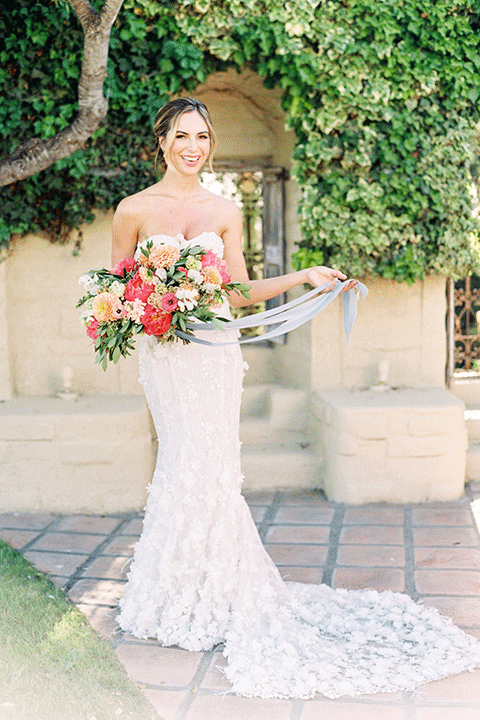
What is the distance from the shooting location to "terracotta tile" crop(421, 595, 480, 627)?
364 centimetres

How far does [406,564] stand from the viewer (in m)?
4.32

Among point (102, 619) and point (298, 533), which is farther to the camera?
point (298, 533)

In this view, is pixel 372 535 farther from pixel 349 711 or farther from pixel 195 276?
pixel 195 276

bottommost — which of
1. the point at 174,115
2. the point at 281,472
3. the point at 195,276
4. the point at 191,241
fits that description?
the point at 281,472

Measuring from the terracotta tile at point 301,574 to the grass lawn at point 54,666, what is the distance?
109 centimetres

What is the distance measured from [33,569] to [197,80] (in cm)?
335

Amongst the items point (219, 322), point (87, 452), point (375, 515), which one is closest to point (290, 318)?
point (219, 322)

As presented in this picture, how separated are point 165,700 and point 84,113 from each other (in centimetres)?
322

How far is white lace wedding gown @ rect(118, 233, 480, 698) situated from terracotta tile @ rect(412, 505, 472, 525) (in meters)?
1.30

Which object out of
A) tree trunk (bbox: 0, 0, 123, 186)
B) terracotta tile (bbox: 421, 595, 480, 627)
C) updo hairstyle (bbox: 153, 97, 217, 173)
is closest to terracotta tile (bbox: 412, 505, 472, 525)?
terracotta tile (bbox: 421, 595, 480, 627)

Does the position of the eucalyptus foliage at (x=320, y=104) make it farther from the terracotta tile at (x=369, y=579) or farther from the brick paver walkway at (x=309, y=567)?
the terracotta tile at (x=369, y=579)

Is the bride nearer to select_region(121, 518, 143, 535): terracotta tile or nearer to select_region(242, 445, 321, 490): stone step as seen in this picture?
select_region(121, 518, 143, 535): terracotta tile

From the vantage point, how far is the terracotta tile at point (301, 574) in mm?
4160

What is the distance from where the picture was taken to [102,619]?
12.3ft
